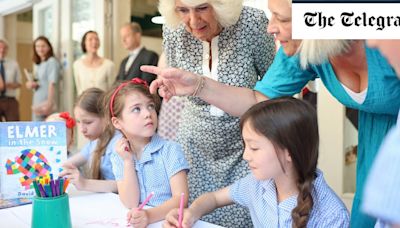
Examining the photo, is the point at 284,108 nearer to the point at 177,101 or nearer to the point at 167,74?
the point at 167,74

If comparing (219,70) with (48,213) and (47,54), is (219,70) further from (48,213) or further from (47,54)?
(47,54)

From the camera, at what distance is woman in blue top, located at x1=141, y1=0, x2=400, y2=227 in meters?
1.00

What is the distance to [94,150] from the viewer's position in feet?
5.87

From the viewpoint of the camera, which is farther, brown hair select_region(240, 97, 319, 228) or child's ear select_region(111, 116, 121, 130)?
child's ear select_region(111, 116, 121, 130)

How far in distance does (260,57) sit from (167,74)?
423mm

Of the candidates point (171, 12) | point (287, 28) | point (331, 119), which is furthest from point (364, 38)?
point (331, 119)

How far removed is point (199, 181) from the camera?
1547 millimetres

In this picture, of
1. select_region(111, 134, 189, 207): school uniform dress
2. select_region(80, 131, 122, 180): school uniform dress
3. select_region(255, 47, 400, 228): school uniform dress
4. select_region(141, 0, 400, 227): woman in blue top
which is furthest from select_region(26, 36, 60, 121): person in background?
select_region(255, 47, 400, 228): school uniform dress

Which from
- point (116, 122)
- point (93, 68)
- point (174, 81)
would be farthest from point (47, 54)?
point (174, 81)

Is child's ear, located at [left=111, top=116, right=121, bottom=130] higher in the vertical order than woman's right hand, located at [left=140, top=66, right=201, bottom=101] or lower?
lower

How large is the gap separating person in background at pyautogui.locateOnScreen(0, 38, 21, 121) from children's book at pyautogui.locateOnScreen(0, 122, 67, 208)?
387 cm

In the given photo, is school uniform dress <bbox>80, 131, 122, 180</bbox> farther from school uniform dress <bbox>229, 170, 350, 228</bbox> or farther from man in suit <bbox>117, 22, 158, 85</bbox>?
man in suit <bbox>117, 22, 158, 85</bbox>

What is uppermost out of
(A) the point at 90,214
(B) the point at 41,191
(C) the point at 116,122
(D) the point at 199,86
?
(D) the point at 199,86

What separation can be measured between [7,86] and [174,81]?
13.4ft
